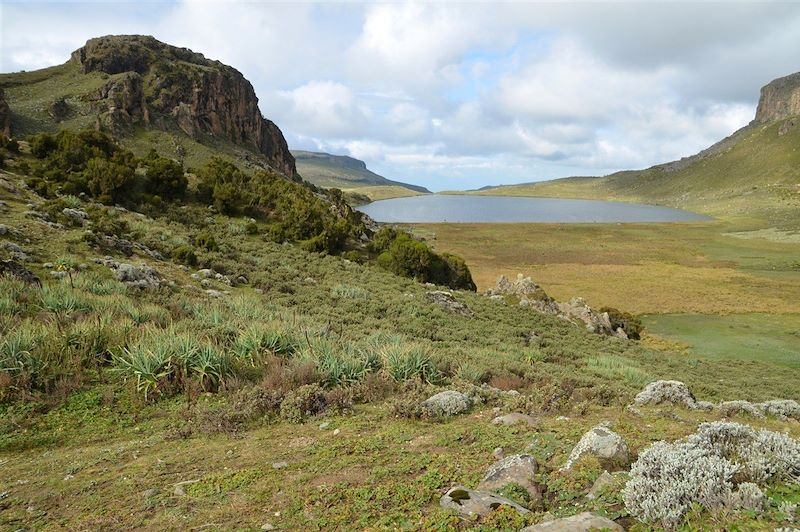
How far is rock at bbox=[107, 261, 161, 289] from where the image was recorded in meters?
14.0

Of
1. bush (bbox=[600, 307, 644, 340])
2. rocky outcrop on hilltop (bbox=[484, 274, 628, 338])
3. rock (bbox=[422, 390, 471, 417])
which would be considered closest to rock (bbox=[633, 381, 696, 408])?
rock (bbox=[422, 390, 471, 417])

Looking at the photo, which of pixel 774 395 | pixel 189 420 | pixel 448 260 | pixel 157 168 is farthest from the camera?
pixel 448 260

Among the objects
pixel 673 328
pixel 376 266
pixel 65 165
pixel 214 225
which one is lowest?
pixel 673 328

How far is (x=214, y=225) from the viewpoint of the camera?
90.2ft

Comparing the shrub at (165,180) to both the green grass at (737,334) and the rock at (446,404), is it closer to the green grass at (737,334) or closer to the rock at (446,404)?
the rock at (446,404)

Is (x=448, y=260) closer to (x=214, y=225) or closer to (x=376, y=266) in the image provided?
(x=376, y=266)

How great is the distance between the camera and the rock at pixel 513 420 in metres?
6.16

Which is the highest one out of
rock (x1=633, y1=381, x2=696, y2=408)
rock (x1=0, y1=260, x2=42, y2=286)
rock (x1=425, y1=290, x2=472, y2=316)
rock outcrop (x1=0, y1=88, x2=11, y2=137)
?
rock outcrop (x1=0, y1=88, x2=11, y2=137)

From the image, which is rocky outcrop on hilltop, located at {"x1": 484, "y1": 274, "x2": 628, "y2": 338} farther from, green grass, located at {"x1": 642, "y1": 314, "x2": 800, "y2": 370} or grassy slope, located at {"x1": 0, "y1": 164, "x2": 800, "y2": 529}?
grassy slope, located at {"x1": 0, "y1": 164, "x2": 800, "y2": 529}

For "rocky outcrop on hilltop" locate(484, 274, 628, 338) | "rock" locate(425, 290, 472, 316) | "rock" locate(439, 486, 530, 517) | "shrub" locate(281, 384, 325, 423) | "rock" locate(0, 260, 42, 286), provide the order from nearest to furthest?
"rock" locate(439, 486, 530, 517) < "shrub" locate(281, 384, 325, 423) < "rock" locate(0, 260, 42, 286) < "rock" locate(425, 290, 472, 316) < "rocky outcrop on hilltop" locate(484, 274, 628, 338)

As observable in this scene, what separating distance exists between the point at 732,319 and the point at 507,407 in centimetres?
3474

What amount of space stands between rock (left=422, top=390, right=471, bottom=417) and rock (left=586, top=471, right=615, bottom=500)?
2898 millimetres

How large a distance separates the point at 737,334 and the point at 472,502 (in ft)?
105

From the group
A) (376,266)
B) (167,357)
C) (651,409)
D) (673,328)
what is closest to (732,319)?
(673,328)
